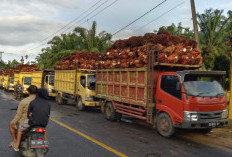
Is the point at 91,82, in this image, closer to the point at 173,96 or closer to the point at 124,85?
the point at 124,85

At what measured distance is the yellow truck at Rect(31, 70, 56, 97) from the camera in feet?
68.7

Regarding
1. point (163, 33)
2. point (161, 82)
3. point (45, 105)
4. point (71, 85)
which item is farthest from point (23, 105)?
point (71, 85)

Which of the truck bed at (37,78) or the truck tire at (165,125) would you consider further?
the truck bed at (37,78)

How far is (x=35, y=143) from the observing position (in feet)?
15.5

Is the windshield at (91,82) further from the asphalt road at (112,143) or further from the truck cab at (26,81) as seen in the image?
the truck cab at (26,81)

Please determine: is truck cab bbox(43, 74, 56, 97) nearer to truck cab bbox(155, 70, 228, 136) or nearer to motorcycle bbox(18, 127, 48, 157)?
truck cab bbox(155, 70, 228, 136)

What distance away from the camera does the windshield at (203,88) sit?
7.55 m

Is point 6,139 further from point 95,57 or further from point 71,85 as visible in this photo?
point 95,57

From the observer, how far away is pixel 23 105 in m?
5.18

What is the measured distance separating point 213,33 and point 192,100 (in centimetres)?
2223


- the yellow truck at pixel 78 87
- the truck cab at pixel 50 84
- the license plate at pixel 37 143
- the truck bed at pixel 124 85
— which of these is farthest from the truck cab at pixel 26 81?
the license plate at pixel 37 143

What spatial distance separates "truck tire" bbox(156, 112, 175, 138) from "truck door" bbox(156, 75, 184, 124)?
0.22m

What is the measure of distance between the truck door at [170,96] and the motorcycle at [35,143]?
13.9 feet

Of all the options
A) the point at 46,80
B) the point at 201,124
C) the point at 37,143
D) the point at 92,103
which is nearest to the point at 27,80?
the point at 46,80
